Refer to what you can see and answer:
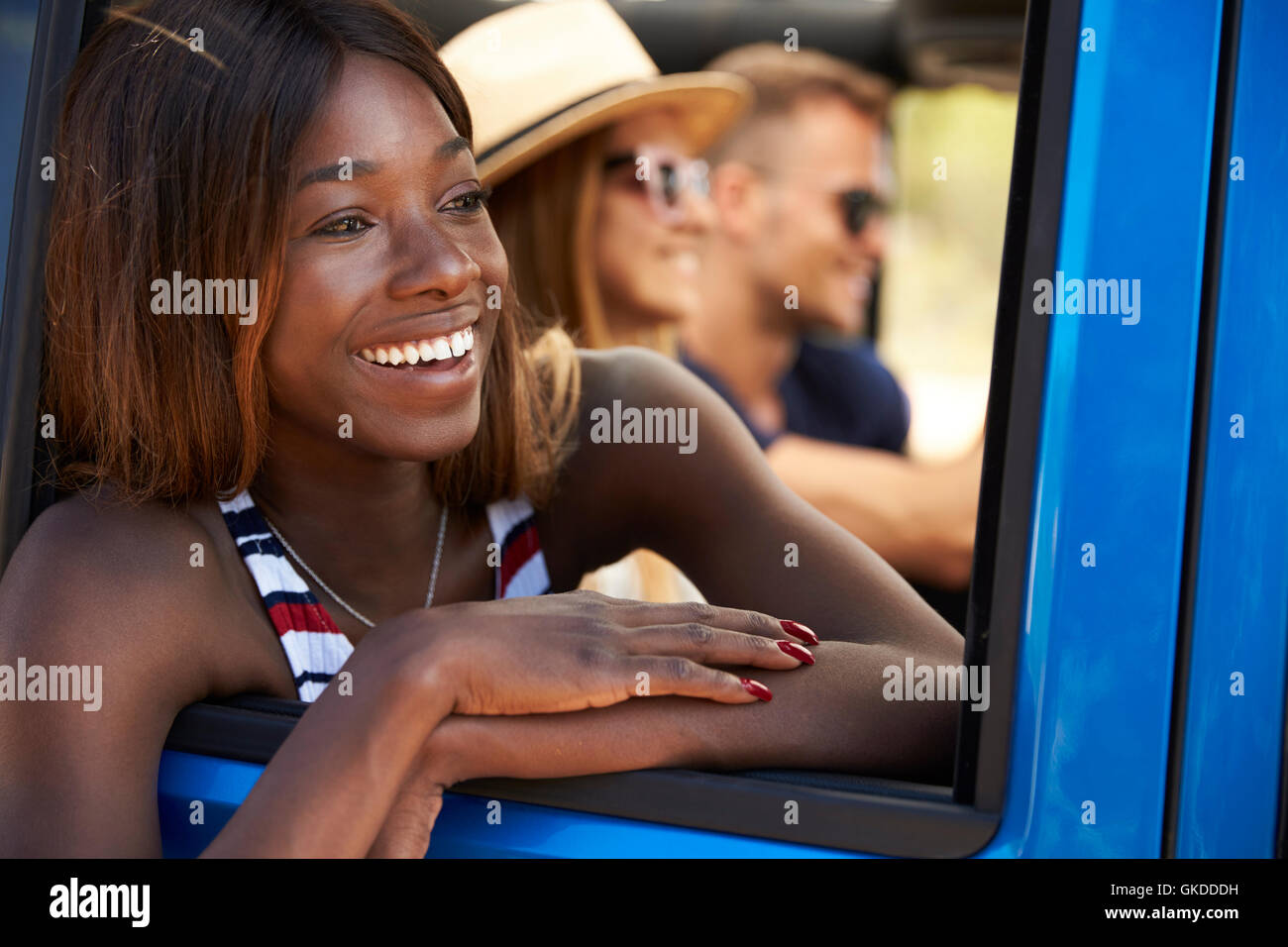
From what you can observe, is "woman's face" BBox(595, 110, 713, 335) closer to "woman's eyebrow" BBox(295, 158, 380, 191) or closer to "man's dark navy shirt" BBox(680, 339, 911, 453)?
"man's dark navy shirt" BBox(680, 339, 911, 453)

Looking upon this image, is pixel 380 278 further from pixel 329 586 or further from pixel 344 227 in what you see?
pixel 329 586

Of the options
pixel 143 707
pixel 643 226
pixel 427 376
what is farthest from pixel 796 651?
pixel 643 226

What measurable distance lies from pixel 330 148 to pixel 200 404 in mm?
358

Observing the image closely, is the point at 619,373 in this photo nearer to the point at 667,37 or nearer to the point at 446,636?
the point at 446,636

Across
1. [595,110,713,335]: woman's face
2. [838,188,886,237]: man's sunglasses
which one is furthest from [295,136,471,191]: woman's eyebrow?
[838,188,886,237]: man's sunglasses

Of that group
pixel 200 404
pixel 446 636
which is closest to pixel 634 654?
pixel 446 636

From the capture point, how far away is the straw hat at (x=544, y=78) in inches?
107

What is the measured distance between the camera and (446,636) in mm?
1194

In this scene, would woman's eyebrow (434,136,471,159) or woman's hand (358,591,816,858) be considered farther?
woman's eyebrow (434,136,471,159)

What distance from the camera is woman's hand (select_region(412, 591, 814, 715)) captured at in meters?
1.17

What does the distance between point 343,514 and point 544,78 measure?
4.80 ft

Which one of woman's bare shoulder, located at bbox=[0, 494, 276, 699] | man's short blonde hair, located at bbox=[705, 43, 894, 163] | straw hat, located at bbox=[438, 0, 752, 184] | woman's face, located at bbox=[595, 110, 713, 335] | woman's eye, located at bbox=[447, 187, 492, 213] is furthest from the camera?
man's short blonde hair, located at bbox=[705, 43, 894, 163]

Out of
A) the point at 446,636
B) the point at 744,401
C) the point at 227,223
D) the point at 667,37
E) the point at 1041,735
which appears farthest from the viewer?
the point at 667,37
